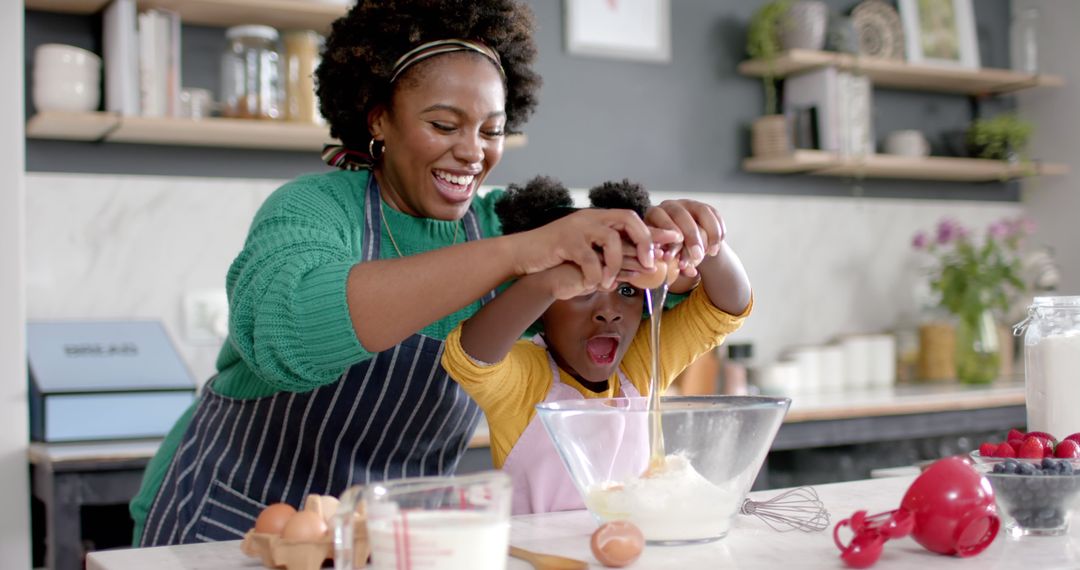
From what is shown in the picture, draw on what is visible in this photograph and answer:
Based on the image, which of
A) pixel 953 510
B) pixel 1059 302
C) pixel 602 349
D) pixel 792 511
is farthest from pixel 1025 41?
pixel 953 510

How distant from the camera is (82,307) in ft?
9.75

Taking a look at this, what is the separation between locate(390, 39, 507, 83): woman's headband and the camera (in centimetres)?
164

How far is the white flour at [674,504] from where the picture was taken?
114 cm

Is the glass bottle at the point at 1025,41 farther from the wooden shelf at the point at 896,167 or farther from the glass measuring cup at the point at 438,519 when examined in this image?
the glass measuring cup at the point at 438,519

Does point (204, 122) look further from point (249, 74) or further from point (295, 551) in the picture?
point (295, 551)

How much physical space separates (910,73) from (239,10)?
237cm

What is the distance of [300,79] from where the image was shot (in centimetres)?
303

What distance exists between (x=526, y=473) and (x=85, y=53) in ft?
6.07

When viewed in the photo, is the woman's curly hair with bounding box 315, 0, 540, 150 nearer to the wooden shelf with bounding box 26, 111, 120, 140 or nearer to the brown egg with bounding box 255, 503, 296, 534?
the brown egg with bounding box 255, 503, 296, 534

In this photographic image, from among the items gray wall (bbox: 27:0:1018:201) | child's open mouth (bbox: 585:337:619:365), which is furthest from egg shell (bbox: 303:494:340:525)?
gray wall (bbox: 27:0:1018:201)

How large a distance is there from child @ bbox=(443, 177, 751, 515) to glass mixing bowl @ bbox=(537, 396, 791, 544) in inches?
8.8

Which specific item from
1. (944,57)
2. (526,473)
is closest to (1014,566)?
(526,473)

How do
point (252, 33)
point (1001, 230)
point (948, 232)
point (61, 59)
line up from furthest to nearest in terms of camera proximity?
point (1001, 230)
point (948, 232)
point (252, 33)
point (61, 59)

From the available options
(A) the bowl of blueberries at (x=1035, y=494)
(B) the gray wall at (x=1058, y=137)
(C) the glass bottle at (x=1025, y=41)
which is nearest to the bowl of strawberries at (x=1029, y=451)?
(A) the bowl of blueberries at (x=1035, y=494)
